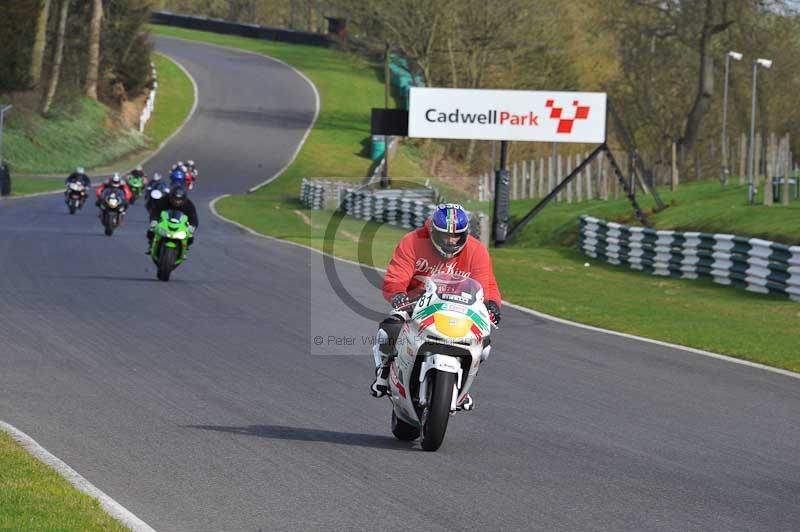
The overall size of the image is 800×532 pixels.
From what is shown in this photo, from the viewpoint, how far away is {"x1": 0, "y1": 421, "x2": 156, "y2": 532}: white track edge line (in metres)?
6.70

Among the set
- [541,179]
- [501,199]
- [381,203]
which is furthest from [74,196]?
[541,179]

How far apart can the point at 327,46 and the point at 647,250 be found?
80014 millimetres

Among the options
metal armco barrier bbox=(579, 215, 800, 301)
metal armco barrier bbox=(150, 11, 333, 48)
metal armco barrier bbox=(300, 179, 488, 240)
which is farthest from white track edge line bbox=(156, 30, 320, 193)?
metal armco barrier bbox=(579, 215, 800, 301)

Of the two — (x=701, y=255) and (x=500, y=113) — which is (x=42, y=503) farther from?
(x=500, y=113)

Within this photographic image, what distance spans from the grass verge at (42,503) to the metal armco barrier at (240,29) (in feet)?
330

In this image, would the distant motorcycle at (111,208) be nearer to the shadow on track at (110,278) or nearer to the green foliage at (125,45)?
the shadow on track at (110,278)

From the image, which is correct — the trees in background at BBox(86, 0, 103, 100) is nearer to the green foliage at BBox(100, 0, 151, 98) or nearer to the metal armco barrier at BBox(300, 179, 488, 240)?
the green foliage at BBox(100, 0, 151, 98)

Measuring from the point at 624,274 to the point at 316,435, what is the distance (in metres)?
20.0

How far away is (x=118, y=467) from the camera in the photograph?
8250 mm

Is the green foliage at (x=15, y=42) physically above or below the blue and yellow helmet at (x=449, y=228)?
above

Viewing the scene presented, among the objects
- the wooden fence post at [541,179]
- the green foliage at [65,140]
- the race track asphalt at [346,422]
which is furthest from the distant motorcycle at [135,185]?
the race track asphalt at [346,422]

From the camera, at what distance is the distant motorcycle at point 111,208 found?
32.9 metres

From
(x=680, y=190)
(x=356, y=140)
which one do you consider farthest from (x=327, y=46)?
(x=680, y=190)

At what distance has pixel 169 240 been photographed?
21953mm
